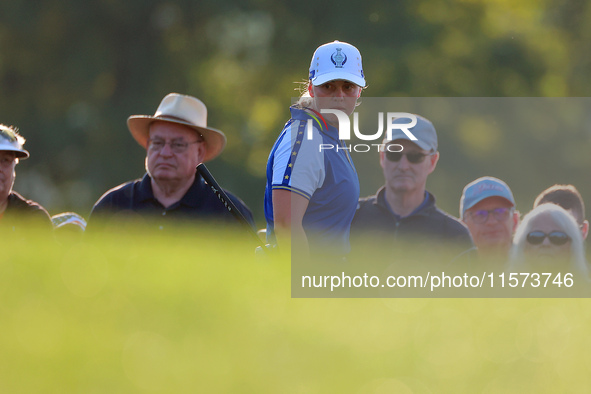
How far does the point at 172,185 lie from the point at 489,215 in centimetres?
261

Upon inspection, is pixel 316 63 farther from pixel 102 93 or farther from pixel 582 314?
pixel 102 93

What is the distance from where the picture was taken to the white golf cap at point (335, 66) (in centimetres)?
407

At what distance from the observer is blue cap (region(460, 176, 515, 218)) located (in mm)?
5582

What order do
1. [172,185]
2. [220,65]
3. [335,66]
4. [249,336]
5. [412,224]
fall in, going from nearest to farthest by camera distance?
[249,336], [335,66], [412,224], [172,185], [220,65]

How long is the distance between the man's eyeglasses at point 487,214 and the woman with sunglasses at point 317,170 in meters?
1.50

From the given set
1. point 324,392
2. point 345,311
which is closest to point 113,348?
point 324,392

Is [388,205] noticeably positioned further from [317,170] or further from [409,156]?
[317,170]

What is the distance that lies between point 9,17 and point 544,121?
44.0ft

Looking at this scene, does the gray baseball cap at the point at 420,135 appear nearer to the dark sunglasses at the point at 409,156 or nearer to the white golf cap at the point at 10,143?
the dark sunglasses at the point at 409,156

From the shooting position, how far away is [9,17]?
22594 millimetres

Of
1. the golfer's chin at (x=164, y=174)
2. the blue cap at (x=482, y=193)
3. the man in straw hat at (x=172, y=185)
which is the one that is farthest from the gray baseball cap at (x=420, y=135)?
the golfer's chin at (x=164, y=174)

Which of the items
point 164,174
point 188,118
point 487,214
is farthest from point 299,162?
point 188,118

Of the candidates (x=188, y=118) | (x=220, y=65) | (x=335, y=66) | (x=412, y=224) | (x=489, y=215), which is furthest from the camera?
(x=220, y=65)

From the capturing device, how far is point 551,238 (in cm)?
484
